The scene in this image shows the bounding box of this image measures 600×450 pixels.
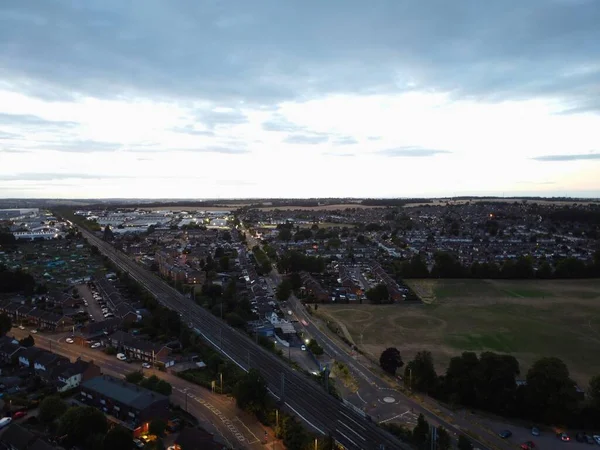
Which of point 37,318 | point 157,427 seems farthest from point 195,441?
point 37,318

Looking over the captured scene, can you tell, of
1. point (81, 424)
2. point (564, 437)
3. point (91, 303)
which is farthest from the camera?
point (91, 303)

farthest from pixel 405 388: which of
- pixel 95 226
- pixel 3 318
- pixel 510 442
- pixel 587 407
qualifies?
pixel 95 226

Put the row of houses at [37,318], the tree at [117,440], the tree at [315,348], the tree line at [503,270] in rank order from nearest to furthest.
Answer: the tree at [117,440] → the tree at [315,348] → the row of houses at [37,318] → the tree line at [503,270]

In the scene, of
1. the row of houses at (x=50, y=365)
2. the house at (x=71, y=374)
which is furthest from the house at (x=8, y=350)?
the house at (x=71, y=374)

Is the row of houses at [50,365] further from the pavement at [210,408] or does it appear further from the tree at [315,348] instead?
the tree at [315,348]

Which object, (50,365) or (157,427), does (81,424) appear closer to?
(157,427)
